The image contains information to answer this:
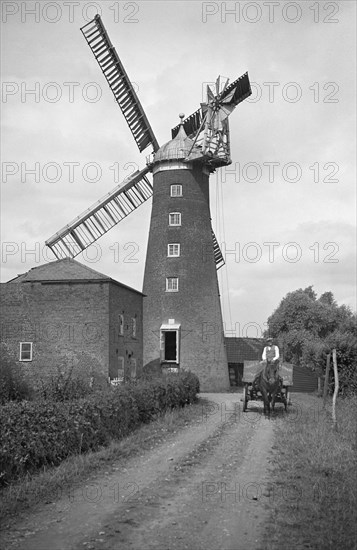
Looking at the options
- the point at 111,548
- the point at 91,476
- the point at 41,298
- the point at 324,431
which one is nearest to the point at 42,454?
the point at 91,476

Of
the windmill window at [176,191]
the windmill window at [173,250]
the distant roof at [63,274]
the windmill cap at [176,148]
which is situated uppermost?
the windmill cap at [176,148]

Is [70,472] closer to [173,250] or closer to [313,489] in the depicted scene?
[313,489]

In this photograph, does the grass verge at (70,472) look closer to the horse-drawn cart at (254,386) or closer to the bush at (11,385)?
the bush at (11,385)

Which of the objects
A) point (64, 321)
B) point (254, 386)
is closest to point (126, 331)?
point (64, 321)

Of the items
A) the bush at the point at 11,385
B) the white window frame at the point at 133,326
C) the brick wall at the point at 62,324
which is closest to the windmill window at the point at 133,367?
the white window frame at the point at 133,326

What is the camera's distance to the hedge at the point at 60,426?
10852 millimetres

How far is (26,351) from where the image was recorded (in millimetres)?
34594

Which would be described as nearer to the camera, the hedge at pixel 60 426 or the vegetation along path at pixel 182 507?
the vegetation along path at pixel 182 507

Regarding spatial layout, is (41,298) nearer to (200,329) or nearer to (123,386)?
(200,329)

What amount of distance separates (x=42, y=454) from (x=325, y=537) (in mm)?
5653

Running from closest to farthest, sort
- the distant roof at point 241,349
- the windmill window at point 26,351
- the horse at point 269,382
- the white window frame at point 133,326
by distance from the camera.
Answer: the horse at point 269,382
the windmill window at point 26,351
the white window frame at point 133,326
the distant roof at point 241,349

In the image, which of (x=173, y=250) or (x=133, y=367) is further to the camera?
(x=173, y=250)

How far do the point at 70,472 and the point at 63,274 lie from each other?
79.6 feet

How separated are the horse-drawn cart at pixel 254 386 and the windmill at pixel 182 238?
16661mm
